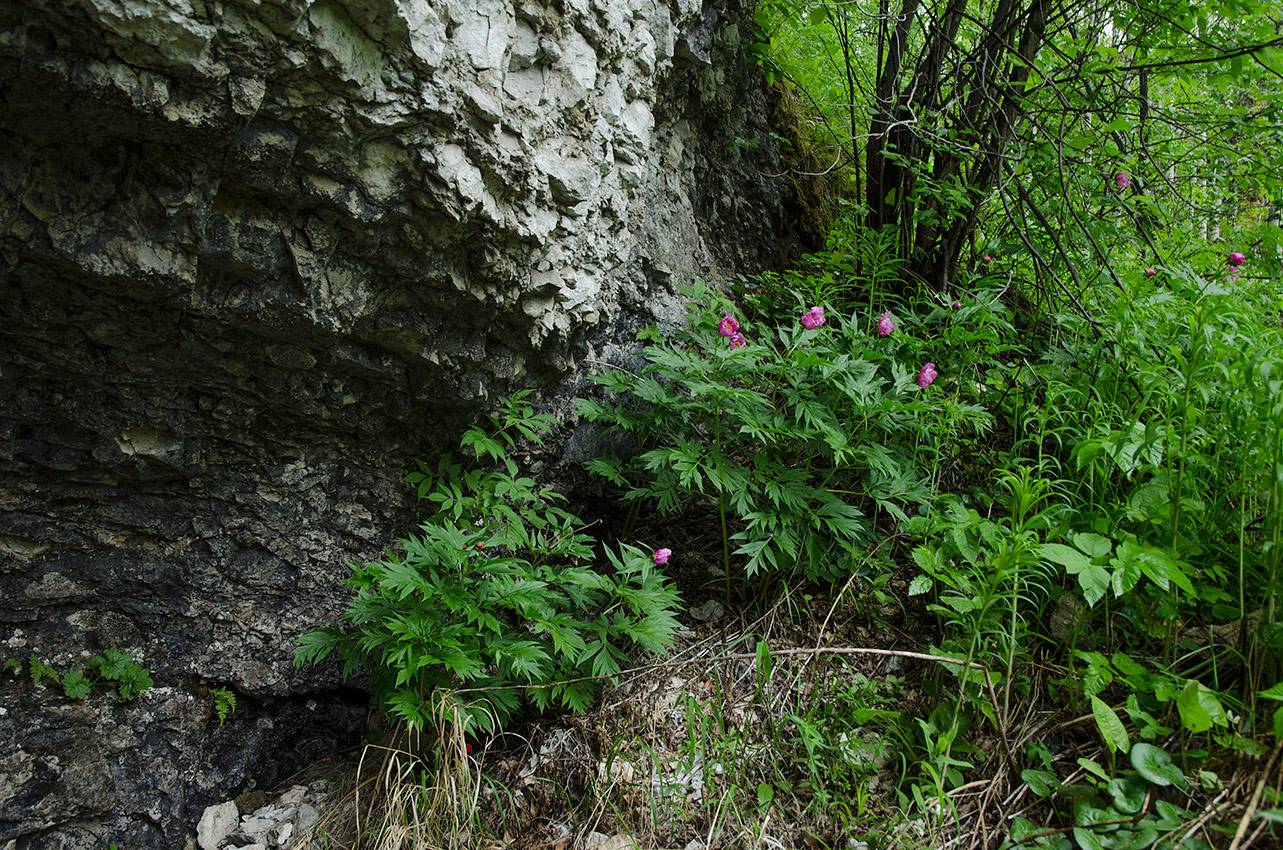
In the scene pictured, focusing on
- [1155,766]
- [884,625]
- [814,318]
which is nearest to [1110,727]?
[1155,766]

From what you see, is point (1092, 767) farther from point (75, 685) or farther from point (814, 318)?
point (75, 685)

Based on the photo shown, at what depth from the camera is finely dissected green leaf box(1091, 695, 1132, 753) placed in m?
1.67

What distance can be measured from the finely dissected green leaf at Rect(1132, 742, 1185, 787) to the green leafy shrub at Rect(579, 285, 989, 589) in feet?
2.91

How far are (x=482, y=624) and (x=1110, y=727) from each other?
173cm

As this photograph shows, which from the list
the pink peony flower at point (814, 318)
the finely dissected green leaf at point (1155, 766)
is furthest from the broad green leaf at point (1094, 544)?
the pink peony flower at point (814, 318)

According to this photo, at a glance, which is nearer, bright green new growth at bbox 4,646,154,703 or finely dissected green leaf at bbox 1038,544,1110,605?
finely dissected green leaf at bbox 1038,544,1110,605

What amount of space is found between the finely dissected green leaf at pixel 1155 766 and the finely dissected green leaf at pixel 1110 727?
1.2 inches

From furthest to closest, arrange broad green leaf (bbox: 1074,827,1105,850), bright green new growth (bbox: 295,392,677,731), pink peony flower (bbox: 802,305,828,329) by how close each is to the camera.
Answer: pink peony flower (bbox: 802,305,828,329) < bright green new growth (bbox: 295,392,677,731) < broad green leaf (bbox: 1074,827,1105,850)

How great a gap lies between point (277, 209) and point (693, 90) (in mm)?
2278

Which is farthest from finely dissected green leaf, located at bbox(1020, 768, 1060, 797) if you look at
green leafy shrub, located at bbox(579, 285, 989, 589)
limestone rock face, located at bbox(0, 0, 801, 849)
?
limestone rock face, located at bbox(0, 0, 801, 849)

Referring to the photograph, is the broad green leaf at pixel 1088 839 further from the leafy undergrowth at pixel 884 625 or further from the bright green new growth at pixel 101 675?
the bright green new growth at pixel 101 675

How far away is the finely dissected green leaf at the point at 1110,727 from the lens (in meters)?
1.67

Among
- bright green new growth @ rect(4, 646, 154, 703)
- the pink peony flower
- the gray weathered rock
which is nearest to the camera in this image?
bright green new growth @ rect(4, 646, 154, 703)

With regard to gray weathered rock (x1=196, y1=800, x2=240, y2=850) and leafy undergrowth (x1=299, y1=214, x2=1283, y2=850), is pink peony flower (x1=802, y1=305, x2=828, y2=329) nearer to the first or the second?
leafy undergrowth (x1=299, y1=214, x2=1283, y2=850)
